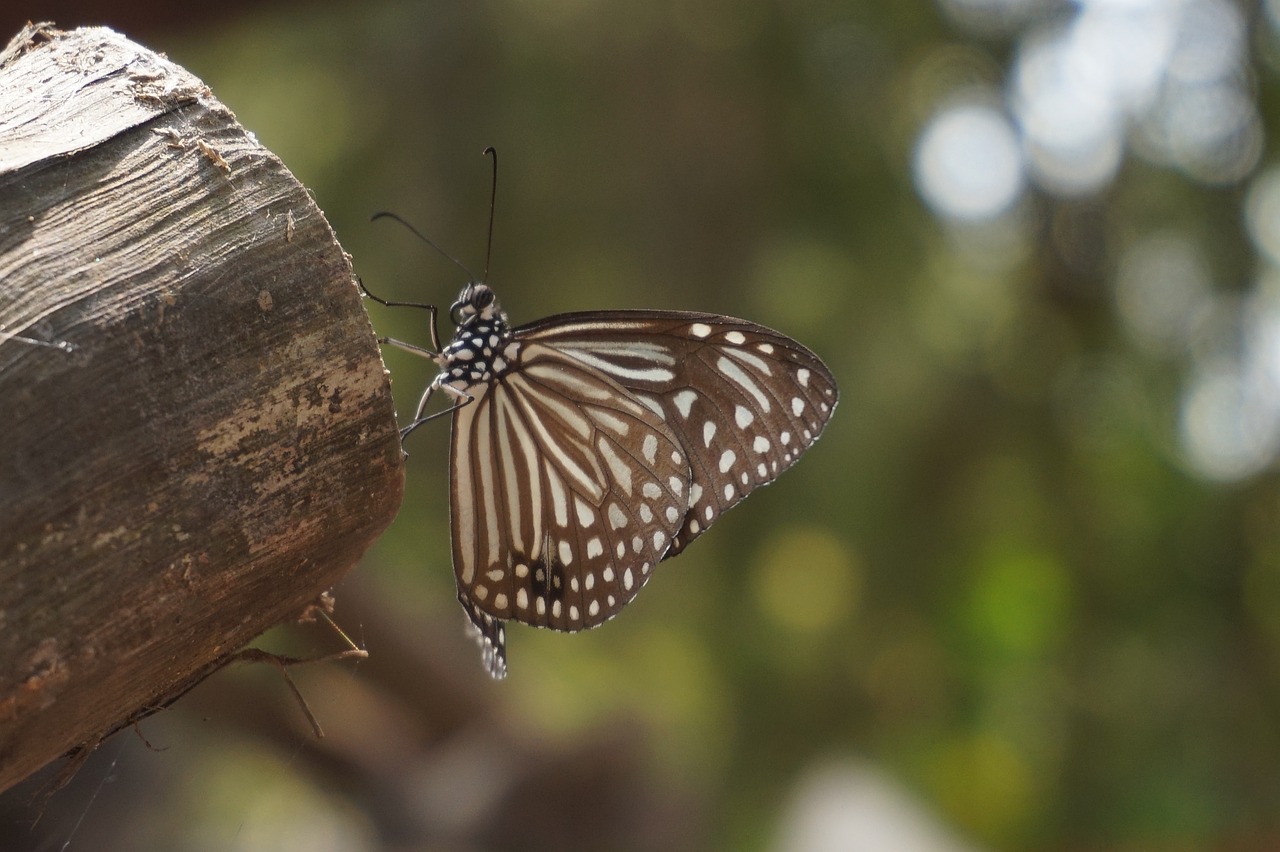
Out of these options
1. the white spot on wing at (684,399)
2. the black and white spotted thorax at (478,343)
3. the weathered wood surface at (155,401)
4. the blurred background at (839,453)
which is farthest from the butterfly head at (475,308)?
the blurred background at (839,453)

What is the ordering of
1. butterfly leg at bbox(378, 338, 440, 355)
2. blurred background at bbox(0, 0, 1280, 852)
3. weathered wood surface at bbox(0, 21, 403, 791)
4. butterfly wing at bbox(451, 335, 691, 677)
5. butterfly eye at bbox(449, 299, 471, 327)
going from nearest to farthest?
weathered wood surface at bbox(0, 21, 403, 791)
butterfly leg at bbox(378, 338, 440, 355)
butterfly wing at bbox(451, 335, 691, 677)
butterfly eye at bbox(449, 299, 471, 327)
blurred background at bbox(0, 0, 1280, 852)

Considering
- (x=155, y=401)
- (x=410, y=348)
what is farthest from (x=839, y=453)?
(x=155, y=401)

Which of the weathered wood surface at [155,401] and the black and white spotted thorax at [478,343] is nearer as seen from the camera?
the weathered wood surface at [155,401]

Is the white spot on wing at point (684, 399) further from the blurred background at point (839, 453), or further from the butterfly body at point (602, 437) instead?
the blurred background at point (839, 453)

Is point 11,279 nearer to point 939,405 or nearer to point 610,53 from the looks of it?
point 610,53

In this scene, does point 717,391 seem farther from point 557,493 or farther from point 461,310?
point 461,310

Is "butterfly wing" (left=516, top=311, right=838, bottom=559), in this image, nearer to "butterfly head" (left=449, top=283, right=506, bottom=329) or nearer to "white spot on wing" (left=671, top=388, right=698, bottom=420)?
"white spot on wing" (left=671, top=388, right=698, bottom=420)

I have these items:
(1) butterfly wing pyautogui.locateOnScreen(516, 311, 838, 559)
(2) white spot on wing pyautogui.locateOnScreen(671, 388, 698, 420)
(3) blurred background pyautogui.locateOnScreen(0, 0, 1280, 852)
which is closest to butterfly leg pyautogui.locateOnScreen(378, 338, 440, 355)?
(1) butterfly wing pyautogui.locateOnScreen(516, 311, 838, 559)
